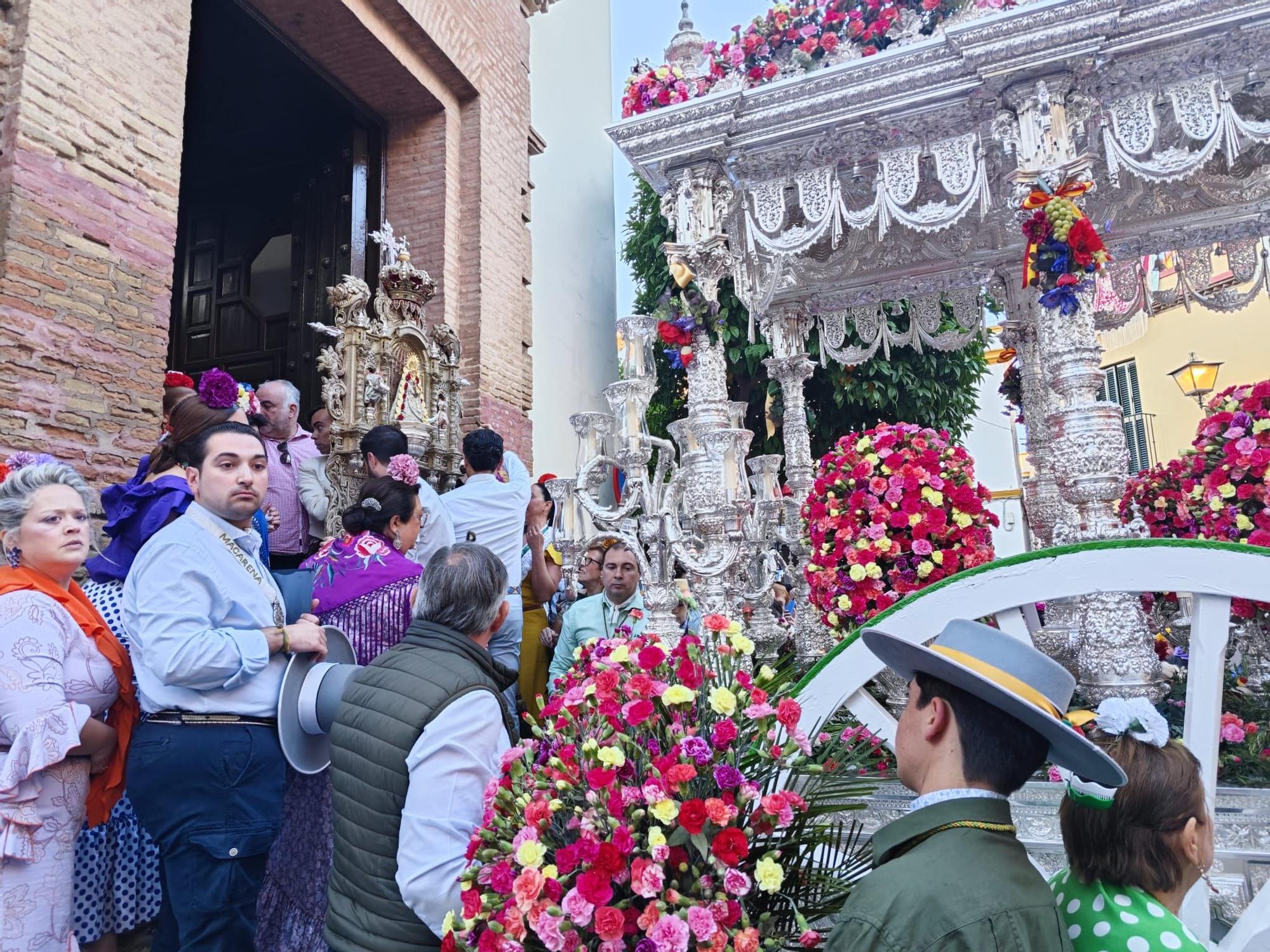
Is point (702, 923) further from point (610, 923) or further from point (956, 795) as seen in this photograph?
point (956, 795)

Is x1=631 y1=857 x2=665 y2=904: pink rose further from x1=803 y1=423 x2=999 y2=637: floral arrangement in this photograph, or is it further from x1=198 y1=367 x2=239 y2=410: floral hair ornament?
x1=803 y1=423 x2=999 y2=637: floral arrangement

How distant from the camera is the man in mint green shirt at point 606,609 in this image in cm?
433

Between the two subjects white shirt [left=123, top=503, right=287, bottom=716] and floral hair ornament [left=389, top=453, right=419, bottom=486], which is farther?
floral hair ornament [left=389, top=453, right=419, bottom=486]

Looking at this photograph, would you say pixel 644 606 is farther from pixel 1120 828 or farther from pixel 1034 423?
pixel 1034 423

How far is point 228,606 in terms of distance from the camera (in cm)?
245

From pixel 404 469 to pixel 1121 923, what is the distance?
321cm

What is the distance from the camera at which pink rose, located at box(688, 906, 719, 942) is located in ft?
4.66

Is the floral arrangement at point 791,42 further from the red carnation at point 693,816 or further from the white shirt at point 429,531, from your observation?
the red carnation at point 693,816

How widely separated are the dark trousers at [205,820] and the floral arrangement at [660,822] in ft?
Answer: 3.09

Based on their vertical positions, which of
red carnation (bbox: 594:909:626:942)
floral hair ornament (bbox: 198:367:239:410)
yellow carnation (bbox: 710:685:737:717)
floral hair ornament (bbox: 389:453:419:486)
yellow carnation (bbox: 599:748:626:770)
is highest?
floral hair ornament (bbox: 198:367:239:410)

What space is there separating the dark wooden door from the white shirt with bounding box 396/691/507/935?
6.70 m

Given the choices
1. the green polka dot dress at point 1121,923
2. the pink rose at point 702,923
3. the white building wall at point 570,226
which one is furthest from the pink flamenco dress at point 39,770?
the white building wall at point 570,226

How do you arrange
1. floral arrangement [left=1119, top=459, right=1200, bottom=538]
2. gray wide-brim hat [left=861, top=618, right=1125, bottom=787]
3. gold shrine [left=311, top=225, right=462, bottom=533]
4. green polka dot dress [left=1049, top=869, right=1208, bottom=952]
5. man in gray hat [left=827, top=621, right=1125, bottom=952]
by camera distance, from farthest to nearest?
gold shrine [left=311, top=225, right=462, bottom=533], floral arrangement [left=1119, top=459, right=1200, bottom=538], green polka dot dress [left=1049, top=869, right=1208, bottom=952], gray wide-brim hat [left=861, top=618, right=1125, bottom=787], man in gray hat [left=827, top=621, right=1125, bottom=952]

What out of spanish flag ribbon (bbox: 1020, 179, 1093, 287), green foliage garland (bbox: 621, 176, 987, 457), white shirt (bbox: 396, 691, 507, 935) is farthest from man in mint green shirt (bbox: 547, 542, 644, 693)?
green foliage garland (bbox: 621, 176, 987, 457)
